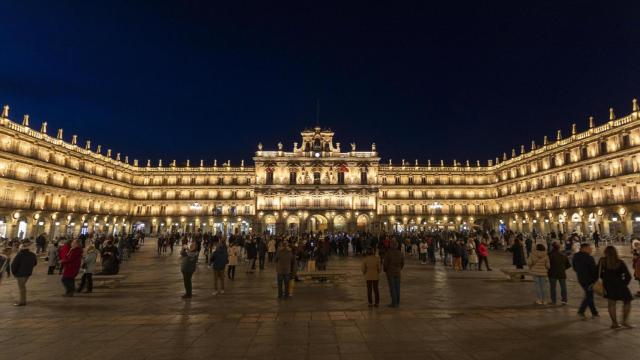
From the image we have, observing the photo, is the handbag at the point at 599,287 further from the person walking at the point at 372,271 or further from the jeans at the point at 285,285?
the jeans at the point at 285,285

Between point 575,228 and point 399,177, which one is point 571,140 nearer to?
point 575,228

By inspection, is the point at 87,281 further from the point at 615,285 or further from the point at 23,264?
the point at 615,285

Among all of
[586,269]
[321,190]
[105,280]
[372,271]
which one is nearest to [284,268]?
[372,271]

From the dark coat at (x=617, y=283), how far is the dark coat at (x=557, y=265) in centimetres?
221

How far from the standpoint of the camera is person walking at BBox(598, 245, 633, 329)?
769 centimetres

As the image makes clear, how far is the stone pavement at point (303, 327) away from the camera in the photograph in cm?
637

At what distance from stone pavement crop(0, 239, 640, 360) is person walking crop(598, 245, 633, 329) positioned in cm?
34

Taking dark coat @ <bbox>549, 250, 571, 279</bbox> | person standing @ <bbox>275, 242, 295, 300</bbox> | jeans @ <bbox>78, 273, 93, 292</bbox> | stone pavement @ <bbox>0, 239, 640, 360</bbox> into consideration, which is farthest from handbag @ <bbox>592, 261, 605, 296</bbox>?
jeans @ <bbox>78, 273, 93, 292</bbox>

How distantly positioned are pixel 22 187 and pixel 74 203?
10.9 m

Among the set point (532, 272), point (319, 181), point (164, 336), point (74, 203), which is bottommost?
point (164, 336)

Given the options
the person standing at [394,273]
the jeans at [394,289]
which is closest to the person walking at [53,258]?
the person standing at [394,273]

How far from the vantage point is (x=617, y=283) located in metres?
7.76

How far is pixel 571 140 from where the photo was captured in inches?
2180

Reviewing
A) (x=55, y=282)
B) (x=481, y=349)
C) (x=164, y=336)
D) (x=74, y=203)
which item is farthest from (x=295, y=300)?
(x=74, y=203)
